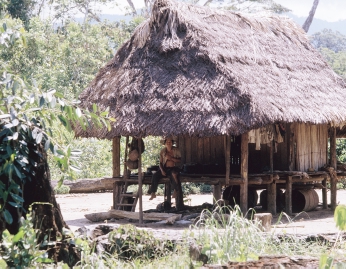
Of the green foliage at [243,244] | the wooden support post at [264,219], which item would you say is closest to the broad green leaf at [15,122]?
the green foliage at [243,244]

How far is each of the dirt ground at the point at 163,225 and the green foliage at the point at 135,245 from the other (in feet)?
0.71

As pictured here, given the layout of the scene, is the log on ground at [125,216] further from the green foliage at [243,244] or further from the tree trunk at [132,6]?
the tree trunk at [132,6]

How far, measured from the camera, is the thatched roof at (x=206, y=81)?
33.1 feet

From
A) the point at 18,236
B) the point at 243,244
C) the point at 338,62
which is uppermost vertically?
the point at 338,62

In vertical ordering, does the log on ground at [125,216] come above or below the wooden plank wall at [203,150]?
below

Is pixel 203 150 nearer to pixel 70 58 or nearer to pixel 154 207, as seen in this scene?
pixel 154 207

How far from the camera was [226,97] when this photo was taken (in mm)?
10172

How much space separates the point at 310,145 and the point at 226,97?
327 centimetres

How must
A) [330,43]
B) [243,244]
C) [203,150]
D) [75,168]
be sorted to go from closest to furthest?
[75,168]
[243,244]
[203,150]
[330,43]

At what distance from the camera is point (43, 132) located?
16.1 ft

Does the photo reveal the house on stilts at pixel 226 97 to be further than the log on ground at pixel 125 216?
No

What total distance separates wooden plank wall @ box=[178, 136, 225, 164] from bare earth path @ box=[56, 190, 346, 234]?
0.99 meters

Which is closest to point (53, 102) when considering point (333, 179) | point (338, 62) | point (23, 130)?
point (23, 130)

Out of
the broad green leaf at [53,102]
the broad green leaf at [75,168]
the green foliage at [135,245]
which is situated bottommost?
the green foliage at [135,245]
